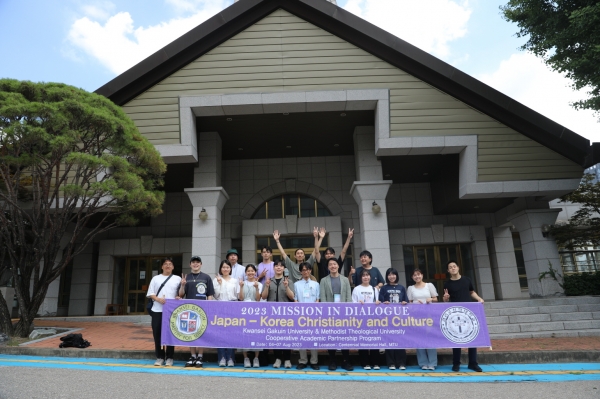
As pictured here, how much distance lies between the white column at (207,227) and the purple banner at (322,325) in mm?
5730

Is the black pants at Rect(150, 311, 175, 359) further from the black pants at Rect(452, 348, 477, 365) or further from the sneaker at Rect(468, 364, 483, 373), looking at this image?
the sneaker at Rect(468, 364, 483, 373)

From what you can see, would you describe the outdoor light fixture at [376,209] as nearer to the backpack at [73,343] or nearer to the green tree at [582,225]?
the green tree at [582,225]

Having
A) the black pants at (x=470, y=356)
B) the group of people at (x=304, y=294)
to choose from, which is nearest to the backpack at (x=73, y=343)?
the group of people at (x=304, y=294)

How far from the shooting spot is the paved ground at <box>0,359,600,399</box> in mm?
4738

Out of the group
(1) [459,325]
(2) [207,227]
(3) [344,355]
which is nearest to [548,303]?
(1) [459,325]

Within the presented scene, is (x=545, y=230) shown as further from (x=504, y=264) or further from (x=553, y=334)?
(x=553, y=334)

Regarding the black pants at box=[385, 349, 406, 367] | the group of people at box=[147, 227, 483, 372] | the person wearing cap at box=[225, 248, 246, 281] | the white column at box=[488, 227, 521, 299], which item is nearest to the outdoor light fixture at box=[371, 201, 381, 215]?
the group of people at box=[147, 227, 483, 372]

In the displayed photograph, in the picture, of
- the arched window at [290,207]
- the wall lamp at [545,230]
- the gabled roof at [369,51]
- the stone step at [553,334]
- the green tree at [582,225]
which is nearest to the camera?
the stone step at [553,334]

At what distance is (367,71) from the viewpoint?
1238 cm

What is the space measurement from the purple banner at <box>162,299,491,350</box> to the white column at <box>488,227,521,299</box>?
36.8ft

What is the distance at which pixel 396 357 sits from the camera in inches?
261

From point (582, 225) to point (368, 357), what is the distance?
12.0 m

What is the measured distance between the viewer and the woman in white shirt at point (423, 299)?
654cm

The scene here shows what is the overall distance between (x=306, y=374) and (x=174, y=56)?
1038cm
